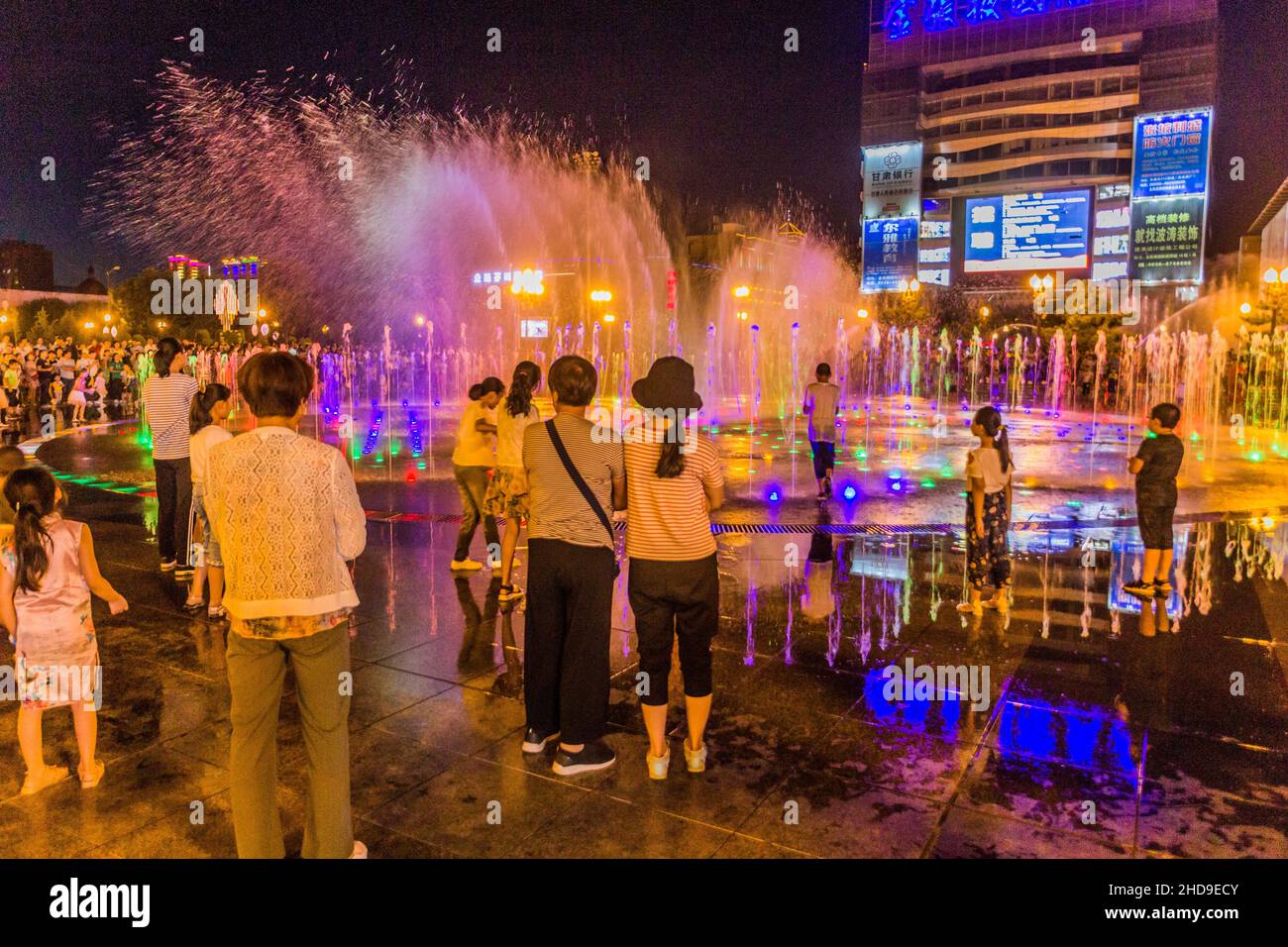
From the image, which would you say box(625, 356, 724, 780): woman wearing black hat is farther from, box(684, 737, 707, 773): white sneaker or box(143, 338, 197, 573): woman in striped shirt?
→ box(143, 338, 197, 573): woman in striped shirt

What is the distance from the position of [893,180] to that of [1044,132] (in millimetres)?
15668

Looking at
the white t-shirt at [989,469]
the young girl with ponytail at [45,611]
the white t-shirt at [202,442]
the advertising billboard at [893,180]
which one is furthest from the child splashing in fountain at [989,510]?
the advertising billboard at [893,180]

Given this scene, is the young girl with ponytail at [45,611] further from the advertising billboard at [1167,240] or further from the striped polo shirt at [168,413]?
the advertising billboard at [1167,240]

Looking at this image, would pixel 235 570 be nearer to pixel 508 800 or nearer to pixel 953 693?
pixel 508 800

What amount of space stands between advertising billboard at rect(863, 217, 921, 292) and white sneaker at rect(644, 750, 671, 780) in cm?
9714

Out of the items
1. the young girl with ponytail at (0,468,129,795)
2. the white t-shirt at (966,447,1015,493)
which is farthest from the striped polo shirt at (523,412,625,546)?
the white t-shirt at (966,447,1015,493)

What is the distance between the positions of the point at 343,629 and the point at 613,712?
7.06 ft

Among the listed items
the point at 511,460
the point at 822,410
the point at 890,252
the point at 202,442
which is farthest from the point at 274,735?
the point at 890,252

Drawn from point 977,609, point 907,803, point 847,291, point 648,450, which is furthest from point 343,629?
point 847,291

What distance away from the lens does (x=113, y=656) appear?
6.21 m

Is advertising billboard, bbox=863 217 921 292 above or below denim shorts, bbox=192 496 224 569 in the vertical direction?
above

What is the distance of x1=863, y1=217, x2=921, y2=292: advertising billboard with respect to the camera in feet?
321

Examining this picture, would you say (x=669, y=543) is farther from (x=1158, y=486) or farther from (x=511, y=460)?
(x=1158, y=486)

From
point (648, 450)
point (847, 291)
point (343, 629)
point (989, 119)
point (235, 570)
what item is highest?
point (989, 119)
